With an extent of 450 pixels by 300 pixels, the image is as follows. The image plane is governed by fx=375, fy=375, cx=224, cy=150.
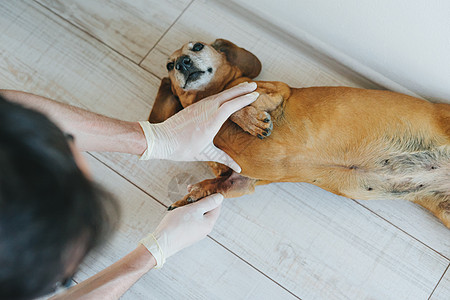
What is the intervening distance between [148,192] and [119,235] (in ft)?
1.06

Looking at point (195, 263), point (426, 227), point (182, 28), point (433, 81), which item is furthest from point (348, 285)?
point (182, 28)

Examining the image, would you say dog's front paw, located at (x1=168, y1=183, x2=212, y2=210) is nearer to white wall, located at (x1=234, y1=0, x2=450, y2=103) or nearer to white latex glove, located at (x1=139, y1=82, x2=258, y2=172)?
white latex glove, located at (x1=139, y1=82, x2=258, y2=172)

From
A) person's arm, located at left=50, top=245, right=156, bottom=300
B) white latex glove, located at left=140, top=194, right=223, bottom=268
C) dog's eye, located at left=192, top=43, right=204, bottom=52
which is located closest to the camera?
person's arm, located at left=50, top=245, right=156, bottom=300

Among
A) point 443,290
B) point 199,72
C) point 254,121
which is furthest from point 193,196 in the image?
point 443,290

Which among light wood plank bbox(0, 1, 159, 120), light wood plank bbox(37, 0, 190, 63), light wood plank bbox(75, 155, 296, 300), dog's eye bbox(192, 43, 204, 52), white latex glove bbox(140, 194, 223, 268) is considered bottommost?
light wood plank bbox(75, 155, 296, 300)

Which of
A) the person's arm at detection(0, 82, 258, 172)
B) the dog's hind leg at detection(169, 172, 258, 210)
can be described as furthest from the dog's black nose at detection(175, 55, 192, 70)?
the dog's hind leg at detection(169, 172, 258, 210)

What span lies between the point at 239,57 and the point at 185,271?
4.46 ft

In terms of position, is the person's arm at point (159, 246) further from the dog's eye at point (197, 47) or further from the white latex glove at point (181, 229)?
the dog's eye at point (197, 47)

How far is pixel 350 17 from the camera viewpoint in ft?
6.84

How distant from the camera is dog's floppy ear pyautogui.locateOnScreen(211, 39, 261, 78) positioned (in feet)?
7.31

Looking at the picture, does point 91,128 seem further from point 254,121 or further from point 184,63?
point 254,121

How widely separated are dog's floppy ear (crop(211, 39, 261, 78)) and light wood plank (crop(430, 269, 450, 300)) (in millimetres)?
1701

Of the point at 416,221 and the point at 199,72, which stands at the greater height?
the point at 199,72

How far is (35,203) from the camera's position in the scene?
3.09 feet
